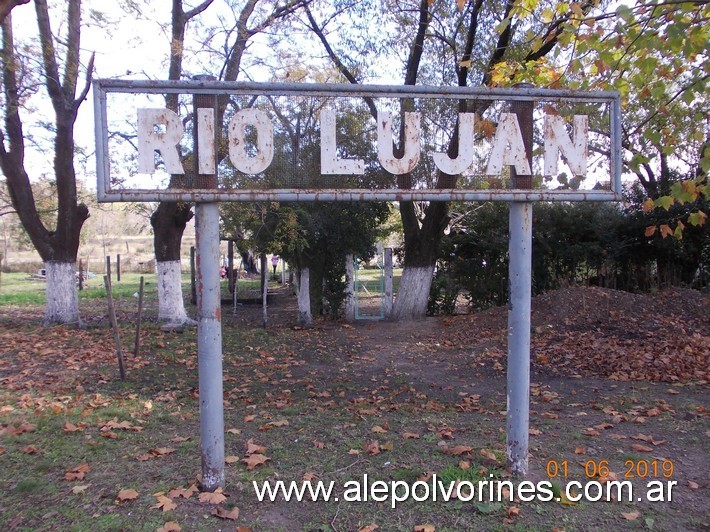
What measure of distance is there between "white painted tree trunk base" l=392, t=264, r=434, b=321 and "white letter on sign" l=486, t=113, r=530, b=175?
10111 millimetres

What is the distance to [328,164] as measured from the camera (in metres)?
3.59

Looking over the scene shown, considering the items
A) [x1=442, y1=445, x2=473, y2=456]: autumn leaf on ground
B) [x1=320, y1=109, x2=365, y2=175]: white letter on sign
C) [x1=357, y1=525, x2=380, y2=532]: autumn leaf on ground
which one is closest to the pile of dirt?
[x1=442, y1=445, x2=473, y2=456]: autumn leaf on ground

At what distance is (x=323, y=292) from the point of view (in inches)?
588

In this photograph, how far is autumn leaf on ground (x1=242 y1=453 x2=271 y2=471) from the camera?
415cm

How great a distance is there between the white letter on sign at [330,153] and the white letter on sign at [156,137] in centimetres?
89

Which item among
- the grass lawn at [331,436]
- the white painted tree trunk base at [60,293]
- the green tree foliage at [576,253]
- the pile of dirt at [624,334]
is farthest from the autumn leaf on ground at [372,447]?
the green tree foliage at [576,253]

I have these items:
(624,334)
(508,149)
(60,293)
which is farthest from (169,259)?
(508,149)

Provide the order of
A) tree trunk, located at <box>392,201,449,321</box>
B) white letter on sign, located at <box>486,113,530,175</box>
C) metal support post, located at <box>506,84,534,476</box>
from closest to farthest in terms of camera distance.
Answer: white letter on sign, located at <box>486,113,530,175</box> < metal support post, located at <box>506,84,534,476</box> < tree trunk, located at <box>392,201,449,321</box>

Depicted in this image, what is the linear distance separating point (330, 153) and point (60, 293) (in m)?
10.0

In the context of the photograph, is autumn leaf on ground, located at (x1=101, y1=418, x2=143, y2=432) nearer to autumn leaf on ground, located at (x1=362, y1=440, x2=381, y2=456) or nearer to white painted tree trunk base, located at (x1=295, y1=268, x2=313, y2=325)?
autumn leaf on ground, located at (x1=362, y1=440, x2=381, y2=456)

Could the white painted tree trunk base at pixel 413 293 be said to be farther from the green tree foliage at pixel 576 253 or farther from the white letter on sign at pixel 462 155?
the white letter on sign at pixel 462 155

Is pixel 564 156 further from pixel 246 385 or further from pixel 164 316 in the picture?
pixel 164 316

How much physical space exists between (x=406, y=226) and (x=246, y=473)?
34.2 ft

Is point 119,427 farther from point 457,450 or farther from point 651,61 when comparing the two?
point 651,61
